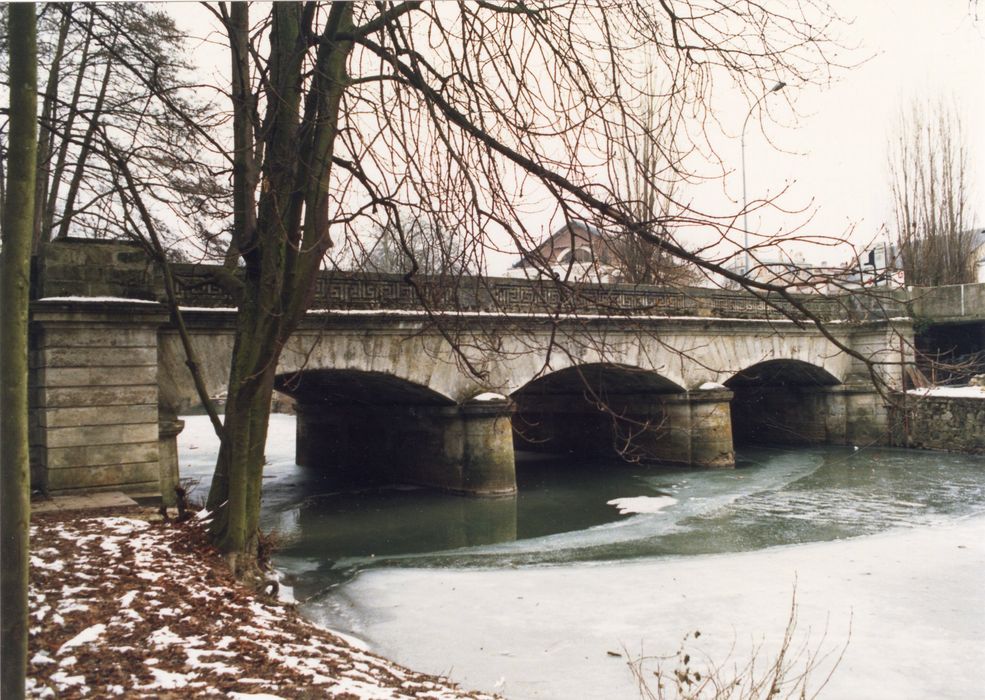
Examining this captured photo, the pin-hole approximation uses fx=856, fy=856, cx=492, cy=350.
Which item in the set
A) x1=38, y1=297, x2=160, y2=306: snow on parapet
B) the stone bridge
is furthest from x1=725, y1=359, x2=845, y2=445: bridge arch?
x1=38, y1=297, x2=160, y2=306: snow on parapet

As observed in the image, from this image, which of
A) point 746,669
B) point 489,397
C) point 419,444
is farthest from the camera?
point 419,444

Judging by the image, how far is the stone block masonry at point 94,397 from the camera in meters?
8.64

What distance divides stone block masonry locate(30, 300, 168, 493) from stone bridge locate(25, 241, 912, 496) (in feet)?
0.05

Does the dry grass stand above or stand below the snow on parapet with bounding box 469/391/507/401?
below

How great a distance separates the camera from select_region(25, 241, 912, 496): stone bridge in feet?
27.2

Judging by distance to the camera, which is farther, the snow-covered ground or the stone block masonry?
the stone block masonry

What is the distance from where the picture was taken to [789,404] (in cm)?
2242

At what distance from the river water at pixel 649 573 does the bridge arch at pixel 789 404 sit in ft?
14.0

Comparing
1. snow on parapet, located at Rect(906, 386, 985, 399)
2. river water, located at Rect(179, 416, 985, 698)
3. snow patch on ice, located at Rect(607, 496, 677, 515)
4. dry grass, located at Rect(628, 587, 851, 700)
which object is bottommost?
snow patch on ice, located at Rect(607, 496, 677, 515)

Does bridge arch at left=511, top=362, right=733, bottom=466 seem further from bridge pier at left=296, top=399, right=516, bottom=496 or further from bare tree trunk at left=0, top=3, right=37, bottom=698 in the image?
bare tree trunk at left=0, top=3, right=37, bottom=698

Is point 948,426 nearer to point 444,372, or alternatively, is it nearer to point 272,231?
point 444,372

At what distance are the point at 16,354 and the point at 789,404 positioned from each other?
21684 millimetres

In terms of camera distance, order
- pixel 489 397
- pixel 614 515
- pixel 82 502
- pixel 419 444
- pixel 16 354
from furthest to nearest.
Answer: pixel 419 444 < pixel 489 397 < pixel 614 515 < pixel 82 502 < pixel 16 354

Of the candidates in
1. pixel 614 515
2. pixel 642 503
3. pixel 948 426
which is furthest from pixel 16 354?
pixel 948 426
